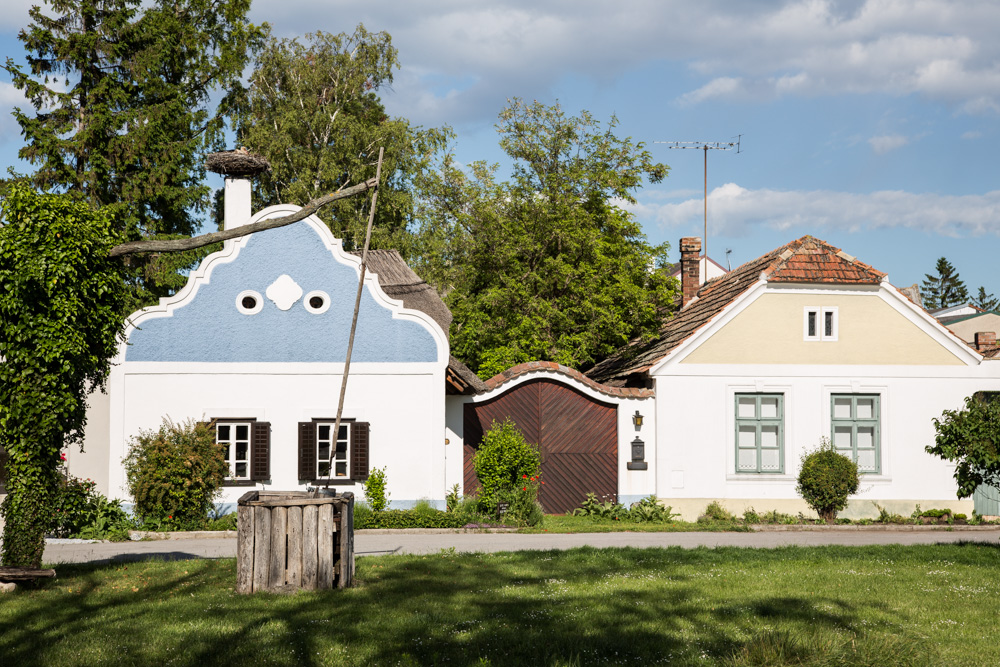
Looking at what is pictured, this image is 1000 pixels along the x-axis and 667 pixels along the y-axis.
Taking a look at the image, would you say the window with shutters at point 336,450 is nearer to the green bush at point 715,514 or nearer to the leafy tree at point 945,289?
the green bush at point 715,514

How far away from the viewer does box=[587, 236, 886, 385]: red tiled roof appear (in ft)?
71.4

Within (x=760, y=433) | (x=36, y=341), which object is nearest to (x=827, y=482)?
(x=760, y=433)

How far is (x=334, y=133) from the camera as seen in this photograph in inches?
1468

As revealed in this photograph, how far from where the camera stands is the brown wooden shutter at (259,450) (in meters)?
19.4

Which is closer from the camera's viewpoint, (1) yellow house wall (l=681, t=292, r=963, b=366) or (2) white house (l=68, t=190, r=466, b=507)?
(2) white house (l=68, t=190, r=466, b=507)

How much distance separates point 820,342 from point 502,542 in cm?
999

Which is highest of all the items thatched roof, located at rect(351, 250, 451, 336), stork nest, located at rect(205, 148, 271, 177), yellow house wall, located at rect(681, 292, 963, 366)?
stork nest, located at rect(205, 148, 271, 177)

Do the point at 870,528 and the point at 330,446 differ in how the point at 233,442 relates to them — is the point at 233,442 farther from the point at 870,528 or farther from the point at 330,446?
the point at 870,528

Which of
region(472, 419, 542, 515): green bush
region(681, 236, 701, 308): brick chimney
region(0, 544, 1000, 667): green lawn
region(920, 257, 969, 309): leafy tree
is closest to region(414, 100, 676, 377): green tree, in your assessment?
region(681, 236, 701, 308): brick chimney

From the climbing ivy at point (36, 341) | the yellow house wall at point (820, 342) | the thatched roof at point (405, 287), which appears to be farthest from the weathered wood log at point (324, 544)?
the thatched roof at point (405, 287)

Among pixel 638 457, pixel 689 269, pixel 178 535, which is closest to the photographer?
pixel 178 535

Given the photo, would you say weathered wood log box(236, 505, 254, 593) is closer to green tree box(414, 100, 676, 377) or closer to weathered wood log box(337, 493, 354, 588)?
weathered wood log box(337, 493, 354, 588)

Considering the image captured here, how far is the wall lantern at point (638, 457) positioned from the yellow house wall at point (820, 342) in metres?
2.21

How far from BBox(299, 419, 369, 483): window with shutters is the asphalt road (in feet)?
6.09
